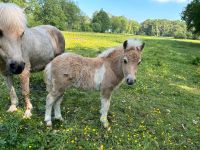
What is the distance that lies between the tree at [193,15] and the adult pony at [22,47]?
4344 cm

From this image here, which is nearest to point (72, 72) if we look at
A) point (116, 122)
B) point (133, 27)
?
point (116, 122)

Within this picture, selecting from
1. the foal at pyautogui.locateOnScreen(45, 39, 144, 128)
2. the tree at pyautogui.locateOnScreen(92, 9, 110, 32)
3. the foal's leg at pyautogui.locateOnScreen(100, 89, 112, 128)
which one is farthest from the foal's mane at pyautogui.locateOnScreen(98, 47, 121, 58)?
the tree at pyautogui.locateOnScreen(92, 9, 110, 32)

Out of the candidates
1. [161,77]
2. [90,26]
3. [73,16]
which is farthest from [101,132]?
[73,16]

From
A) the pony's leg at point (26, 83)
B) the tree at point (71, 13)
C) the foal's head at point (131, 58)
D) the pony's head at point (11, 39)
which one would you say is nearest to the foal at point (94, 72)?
the foal's head at point (131, 58)

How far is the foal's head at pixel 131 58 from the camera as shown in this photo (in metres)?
6.43

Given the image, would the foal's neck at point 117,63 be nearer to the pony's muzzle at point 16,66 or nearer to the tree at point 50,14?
the pony's muzzle at point 16,66

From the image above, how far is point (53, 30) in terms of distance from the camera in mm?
9641

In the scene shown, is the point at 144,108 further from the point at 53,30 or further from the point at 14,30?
the point at 14,30

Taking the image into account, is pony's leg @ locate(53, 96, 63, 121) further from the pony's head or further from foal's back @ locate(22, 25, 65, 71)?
the pony's head

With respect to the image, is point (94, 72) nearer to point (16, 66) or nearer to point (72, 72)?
point (72, 72)

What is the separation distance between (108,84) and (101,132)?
1.03 meters

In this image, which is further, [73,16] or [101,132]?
[73,16]

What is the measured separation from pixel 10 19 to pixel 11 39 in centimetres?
35

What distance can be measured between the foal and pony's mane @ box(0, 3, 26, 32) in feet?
4.18
